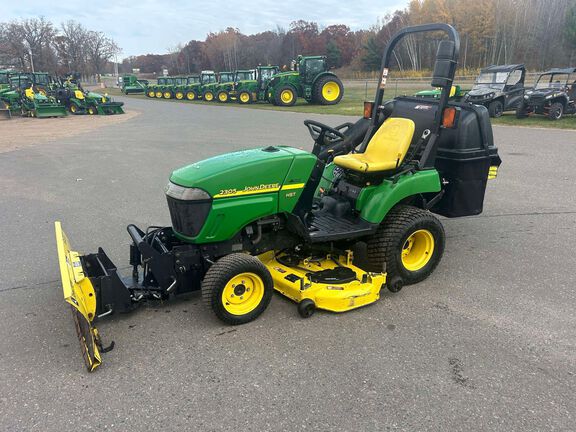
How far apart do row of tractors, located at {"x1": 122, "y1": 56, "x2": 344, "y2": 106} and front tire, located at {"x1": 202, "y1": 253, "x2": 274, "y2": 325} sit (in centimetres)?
2007

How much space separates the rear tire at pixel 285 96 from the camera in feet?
74.4

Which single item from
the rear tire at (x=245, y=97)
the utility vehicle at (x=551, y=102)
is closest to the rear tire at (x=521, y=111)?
the utility vehicle at (x=551, y=102)

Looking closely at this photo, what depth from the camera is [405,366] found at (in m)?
2.72

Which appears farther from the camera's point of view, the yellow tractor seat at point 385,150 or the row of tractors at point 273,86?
the row of tractors at point 273,86

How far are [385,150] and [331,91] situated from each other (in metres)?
19.6

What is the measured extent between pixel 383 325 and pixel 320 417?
3.38ft

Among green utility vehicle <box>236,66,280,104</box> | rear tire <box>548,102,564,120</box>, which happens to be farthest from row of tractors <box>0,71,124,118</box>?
rear tire <box>548,102,564,120</box>

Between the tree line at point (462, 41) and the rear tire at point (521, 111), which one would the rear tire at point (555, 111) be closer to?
the rear tire at point (521, 111)

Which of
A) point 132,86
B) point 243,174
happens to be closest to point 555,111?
point 243,174

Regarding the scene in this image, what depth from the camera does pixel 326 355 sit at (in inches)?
111

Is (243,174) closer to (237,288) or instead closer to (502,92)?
(237,288)

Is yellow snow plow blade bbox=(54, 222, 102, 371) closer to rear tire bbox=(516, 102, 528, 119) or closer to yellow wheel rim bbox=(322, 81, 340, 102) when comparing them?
rear tire bbox=(516, 102, 528, 119)

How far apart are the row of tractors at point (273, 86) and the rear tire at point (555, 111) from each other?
10.3 m

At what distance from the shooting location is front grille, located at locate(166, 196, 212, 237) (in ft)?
9.85
